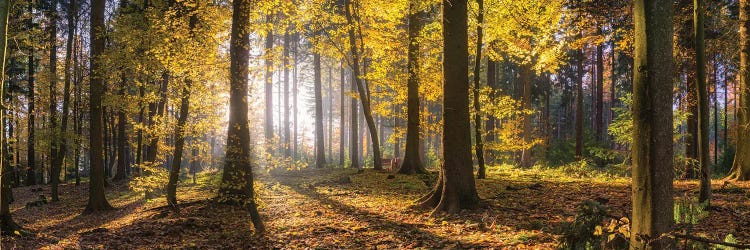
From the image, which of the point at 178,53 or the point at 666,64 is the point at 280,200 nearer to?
the point at 178,53

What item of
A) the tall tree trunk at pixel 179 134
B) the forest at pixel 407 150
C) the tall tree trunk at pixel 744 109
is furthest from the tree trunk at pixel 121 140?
the tall tree trunk at pixel 744 109

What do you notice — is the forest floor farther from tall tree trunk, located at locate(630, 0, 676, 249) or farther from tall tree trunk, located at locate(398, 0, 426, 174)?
tall tree trunk, located at locate(398, 0, 426, 174)

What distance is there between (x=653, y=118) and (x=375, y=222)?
628 centimetres

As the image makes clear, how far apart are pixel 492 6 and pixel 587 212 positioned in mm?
9762

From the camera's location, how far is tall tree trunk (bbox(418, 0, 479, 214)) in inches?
372

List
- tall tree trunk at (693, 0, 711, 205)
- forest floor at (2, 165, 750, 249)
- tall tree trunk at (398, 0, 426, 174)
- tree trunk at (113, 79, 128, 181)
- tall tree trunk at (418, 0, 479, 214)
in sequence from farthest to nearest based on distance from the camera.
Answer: tree trunk at (113, 79, 128, 181), tall tree trunk at (398, 0, 426, 174), tall tree trunk at (418, 0, 479, 214), tall tree trunk at (693, 0, 711, 205), forest floor at (2, 165, 750, 249)

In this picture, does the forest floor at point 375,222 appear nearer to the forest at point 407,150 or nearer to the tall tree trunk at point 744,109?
the forest at point 407,150

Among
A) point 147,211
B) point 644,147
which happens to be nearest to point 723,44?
point 644,147

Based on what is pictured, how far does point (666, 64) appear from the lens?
13.3 ft

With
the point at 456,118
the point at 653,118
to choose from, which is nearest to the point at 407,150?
the point at 456,118

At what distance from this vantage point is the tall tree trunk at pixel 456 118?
31.0 ft

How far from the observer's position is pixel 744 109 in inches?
449

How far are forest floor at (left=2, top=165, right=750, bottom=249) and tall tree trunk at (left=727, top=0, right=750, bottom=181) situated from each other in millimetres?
909

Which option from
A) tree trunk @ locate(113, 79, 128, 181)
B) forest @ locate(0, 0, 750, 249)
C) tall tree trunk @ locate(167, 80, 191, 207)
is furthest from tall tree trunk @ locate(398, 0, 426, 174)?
tree trunk @ locate(113, 79, 128, 181)
